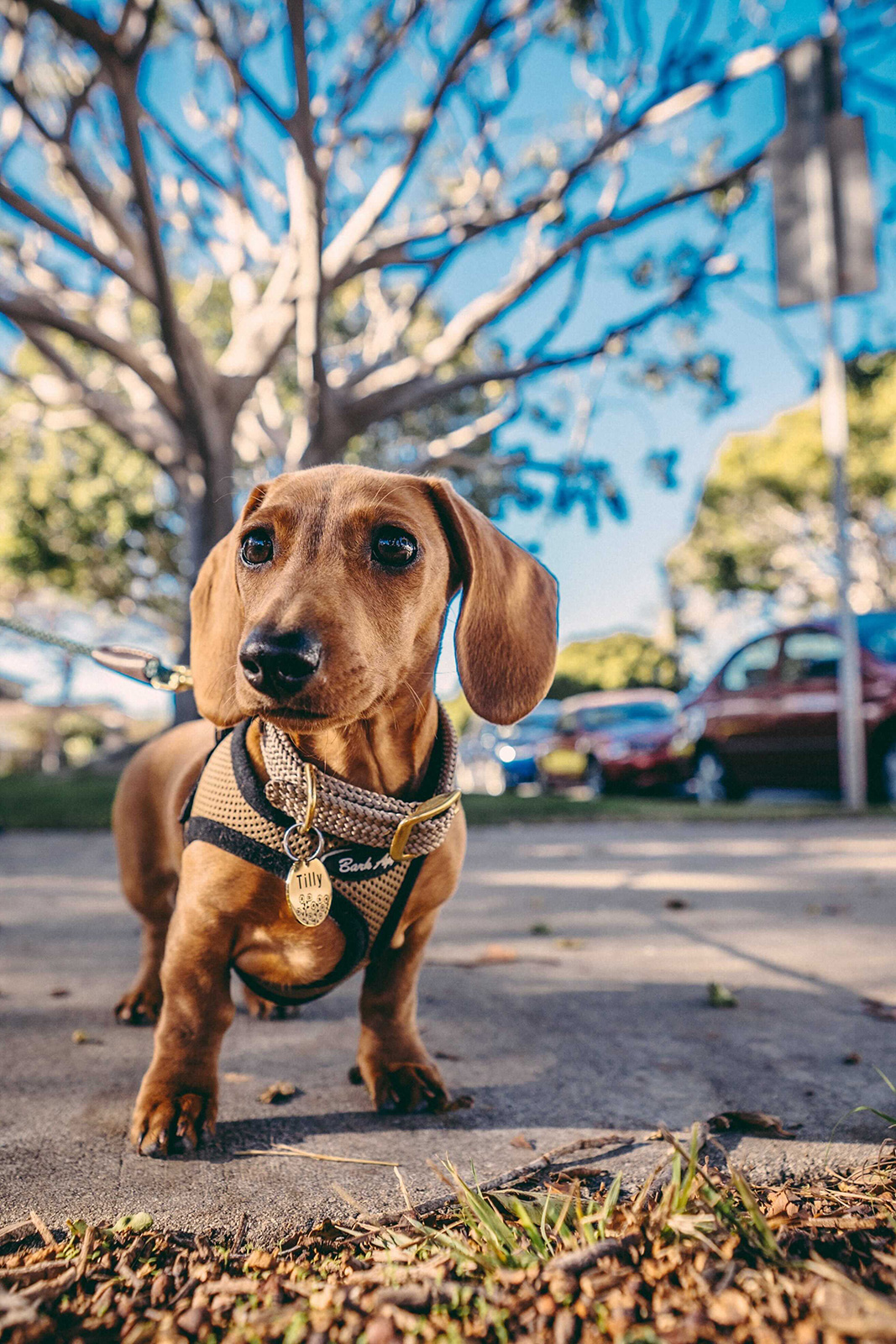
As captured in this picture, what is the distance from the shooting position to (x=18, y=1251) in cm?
125

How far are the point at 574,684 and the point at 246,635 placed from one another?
34963 millimetres

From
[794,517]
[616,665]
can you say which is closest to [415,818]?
[794,517]

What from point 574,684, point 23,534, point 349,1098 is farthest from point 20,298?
point 574,684

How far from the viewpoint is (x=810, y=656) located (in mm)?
9359

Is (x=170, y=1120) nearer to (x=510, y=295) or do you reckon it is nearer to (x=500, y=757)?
(x=510, y=295)

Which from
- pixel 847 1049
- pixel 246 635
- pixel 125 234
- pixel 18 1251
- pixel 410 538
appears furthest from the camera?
pixel 125 234

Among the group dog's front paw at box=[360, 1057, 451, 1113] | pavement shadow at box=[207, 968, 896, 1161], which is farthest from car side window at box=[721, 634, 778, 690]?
dog's front paw at box=[360, 1057, 451, 1113]

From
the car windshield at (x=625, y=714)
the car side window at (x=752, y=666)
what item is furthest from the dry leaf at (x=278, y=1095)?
the car windshield at (x=625, y=714)

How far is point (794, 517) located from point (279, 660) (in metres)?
26.1

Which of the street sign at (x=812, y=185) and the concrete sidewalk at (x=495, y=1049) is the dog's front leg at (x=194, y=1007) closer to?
the concrete sidewalk at (x=495, y=1049)

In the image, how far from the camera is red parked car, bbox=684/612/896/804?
8.56 metres

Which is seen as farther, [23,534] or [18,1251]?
[23,534]

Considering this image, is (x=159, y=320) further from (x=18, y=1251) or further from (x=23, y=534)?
(x=23, y=534)

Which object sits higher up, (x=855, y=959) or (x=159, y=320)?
(x=159, y=320)
